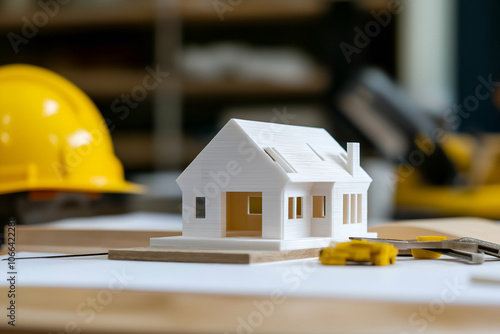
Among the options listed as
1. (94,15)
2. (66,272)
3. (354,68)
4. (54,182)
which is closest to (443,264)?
(66,272)

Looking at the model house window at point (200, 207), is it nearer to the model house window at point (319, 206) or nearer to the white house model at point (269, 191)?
the white house model at point (269, 191)

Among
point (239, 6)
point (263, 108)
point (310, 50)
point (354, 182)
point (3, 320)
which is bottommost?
point (3, 320)

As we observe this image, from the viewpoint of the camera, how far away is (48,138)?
4.72ft

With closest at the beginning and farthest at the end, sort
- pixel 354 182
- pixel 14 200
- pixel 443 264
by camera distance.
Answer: pixel 443 264 < pixel 354 182 < pixel 14 200

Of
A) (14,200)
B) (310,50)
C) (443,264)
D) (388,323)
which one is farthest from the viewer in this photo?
(310,50)

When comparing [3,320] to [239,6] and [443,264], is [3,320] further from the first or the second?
[239,6]

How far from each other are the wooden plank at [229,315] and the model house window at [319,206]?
1.23 feet

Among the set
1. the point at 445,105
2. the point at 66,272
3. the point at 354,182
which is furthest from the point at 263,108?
the point at 66,272

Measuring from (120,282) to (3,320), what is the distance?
4.0 inches

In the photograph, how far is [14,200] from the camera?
137cm

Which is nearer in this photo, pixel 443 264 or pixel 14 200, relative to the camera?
pixel 443 264

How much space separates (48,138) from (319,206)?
0.72m

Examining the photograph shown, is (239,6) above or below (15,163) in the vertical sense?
above

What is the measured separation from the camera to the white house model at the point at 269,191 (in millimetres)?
838
